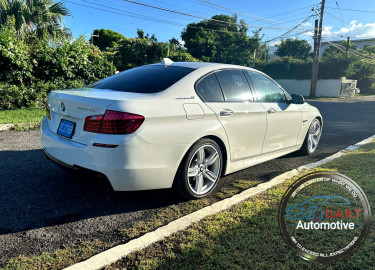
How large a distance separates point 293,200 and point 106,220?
5.68 feet

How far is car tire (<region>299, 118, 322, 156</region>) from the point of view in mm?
5414

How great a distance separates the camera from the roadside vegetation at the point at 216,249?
214 cm

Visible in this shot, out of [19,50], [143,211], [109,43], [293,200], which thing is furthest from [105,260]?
[109,43]

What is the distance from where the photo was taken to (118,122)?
2668 mm

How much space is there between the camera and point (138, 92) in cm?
318

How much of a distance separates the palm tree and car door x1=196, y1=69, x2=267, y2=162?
13.0 metres

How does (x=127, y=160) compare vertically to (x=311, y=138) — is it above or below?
above

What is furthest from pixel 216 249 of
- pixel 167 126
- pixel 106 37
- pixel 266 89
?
pixel 106 37

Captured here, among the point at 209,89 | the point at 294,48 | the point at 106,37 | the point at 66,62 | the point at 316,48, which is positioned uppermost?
the point at 294,48

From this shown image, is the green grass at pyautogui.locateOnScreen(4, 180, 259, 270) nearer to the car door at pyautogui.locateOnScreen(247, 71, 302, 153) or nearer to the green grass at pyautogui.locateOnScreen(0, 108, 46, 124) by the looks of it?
the car door at pyautogui.locateOnScreen(247, 71, 302, 153)

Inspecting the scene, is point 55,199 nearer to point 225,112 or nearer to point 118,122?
point 118,122

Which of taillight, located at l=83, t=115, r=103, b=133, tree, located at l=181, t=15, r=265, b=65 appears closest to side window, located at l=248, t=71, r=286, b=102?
taillight, located at l=83, t=115, r=103, b=133

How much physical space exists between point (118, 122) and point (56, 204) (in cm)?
121

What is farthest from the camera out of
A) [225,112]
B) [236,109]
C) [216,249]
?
[236,109]
